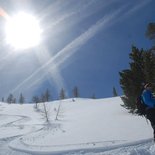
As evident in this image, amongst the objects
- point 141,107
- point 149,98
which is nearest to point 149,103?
point 149,98

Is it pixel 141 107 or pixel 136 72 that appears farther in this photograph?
pixel 136 72

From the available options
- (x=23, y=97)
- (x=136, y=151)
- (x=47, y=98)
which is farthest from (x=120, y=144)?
(x=23, y=97)

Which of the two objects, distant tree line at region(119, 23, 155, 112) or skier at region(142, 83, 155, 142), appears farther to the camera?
distant tree line at region(119, 23, 155, 112)

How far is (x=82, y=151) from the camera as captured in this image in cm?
1120

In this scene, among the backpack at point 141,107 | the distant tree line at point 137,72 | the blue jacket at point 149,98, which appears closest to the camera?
the blue jacket at point 149,98

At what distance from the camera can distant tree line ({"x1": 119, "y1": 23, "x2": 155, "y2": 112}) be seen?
2469 cm

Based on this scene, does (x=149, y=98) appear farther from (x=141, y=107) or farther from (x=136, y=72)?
(x=136, y=72)

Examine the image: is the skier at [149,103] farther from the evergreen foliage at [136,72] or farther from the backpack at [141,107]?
the evergreen foliage at [136,72]

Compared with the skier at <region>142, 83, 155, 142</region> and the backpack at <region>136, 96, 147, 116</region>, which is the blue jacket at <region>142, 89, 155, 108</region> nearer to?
the skier at <region>142, 83, 155, 142</region>

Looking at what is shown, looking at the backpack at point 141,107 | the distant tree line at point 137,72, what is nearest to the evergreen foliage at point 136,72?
the distant tree line at point 137,72

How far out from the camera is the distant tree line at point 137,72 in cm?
2469

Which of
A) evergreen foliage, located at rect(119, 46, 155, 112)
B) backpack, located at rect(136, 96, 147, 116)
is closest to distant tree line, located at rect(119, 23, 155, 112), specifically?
evergreen foliage, located at rect(119, 46, 155, 112)

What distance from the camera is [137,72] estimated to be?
1064 inches

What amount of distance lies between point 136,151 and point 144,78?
718 inches
